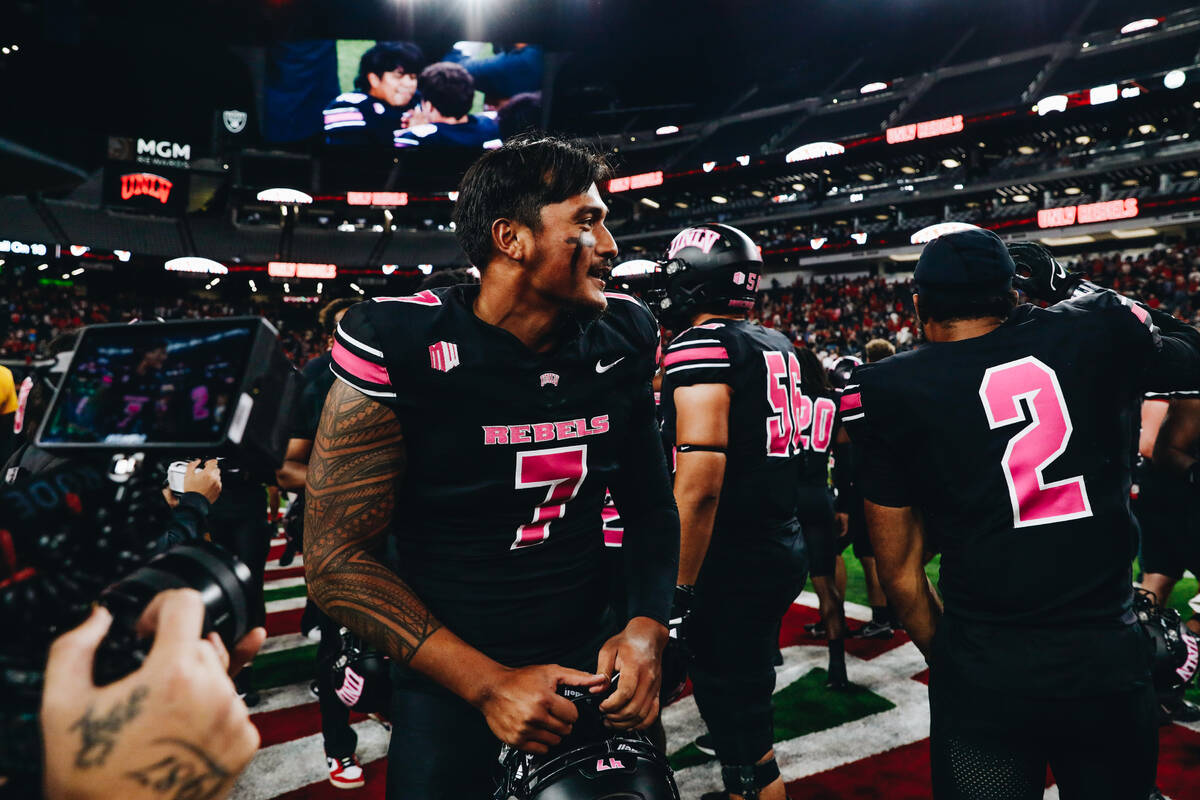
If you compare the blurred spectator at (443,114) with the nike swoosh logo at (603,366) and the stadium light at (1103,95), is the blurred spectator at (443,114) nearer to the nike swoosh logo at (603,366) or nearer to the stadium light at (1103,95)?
the stadium light at (1103,95)

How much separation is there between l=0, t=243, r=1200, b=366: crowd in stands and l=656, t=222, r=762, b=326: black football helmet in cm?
1902

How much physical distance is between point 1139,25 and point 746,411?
40.9m

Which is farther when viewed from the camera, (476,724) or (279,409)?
(476,724)

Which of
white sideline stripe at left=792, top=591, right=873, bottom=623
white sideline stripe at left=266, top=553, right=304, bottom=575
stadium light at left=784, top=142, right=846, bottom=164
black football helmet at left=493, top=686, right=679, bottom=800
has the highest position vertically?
stadium light at left=784, top=142, right=846, bottom=164

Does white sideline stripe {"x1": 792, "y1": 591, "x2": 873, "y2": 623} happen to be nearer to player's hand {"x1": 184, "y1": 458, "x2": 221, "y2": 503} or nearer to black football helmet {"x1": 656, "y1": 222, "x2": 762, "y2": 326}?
black football helmet {"x1": 656, "y1": 222, "x2": 762, "y2": 326}

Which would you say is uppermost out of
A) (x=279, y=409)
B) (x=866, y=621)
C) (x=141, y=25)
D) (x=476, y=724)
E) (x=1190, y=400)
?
(x=141, y=25)

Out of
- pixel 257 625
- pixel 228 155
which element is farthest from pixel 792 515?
pixel 228 155

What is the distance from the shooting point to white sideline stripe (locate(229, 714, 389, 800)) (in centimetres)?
328

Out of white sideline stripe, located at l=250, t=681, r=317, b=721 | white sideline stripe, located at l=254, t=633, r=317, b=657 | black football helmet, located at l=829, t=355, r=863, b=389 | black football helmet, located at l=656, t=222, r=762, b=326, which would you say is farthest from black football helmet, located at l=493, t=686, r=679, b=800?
black football helmet, located at l=829, t=355, r=863, b=389

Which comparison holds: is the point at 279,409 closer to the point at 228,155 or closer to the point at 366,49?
the point at 366,49

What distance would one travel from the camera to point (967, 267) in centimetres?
188

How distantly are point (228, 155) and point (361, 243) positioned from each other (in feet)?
25.1

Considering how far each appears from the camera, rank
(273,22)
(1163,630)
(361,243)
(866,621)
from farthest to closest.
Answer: (361,243) < (273,22) < (866,621) < (1163,630)

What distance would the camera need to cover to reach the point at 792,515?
2.84 metres
